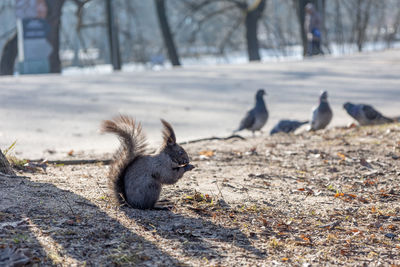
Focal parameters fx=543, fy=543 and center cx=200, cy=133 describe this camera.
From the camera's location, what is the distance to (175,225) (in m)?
3.85

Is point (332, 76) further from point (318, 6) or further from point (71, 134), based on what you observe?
point (318, 6)

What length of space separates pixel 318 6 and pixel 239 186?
71.7ft

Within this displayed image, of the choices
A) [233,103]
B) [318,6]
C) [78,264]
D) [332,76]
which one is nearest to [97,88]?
[233,103]

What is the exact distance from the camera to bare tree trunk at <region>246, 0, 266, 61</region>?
2531 centimetres

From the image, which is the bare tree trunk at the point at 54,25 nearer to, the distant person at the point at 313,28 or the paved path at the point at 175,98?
the paved path at the point at 175,98

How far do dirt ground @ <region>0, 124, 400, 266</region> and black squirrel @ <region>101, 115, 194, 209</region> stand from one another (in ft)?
0.39

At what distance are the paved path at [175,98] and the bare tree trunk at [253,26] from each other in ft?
29.3

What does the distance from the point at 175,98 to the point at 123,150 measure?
782cm

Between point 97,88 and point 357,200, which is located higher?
point 97,88

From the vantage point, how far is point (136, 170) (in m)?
4.07

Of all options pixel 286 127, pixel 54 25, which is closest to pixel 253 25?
pixel 54 25

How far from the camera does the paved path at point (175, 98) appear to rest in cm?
889

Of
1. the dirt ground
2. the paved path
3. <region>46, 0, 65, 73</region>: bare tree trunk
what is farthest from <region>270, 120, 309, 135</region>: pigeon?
<region>46, 0, 65, 73</region>: bare tree trunk

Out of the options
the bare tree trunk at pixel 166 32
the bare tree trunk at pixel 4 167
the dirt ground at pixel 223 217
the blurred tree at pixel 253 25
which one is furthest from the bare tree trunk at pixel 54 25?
the bare tree trunk at pixel 4 167
